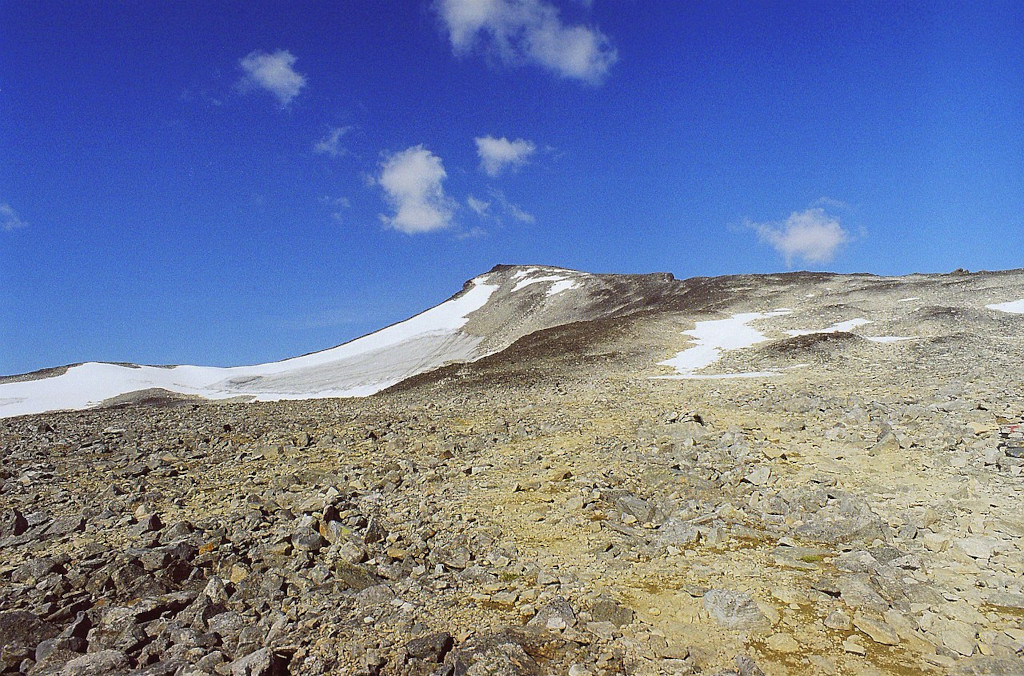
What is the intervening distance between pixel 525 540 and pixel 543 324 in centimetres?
4828

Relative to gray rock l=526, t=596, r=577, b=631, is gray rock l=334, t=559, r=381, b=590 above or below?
above

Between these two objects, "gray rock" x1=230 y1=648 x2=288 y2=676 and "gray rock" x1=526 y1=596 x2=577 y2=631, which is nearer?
"gray rock" x1=230 y1=648 x2=288 y2=676

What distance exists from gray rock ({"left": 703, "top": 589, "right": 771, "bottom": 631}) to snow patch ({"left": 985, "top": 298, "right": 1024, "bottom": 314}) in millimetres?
32638

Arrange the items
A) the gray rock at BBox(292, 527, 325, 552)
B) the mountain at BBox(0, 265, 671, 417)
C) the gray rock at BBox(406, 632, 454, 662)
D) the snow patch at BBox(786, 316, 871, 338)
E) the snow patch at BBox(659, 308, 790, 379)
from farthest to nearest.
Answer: the mountain at BBox(0, 265, 671, 417) < the snow patch at BBox(786, 316, 871, 338) < the snow patch at BBox(659, 308, 790, 379) < the gray rock at BBox(292, 527, 325, 552) < the gray rock at BBox(406, 632, 454, 662)

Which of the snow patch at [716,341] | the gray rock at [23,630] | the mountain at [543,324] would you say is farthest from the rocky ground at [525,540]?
the mountain at [543,324]

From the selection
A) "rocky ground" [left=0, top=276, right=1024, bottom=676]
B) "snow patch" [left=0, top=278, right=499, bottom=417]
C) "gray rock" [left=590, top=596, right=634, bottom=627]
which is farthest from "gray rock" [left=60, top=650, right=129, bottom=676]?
"snow patch" [left=0, top=278, right=499, bottom=417]

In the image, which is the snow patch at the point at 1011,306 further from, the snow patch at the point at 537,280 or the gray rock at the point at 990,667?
the snow patch at the point at 537,280

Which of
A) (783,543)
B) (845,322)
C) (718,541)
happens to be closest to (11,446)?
(718,541)

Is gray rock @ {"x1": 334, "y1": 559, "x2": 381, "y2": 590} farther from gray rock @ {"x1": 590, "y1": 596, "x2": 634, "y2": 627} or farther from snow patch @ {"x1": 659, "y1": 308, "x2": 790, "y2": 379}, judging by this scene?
snow patch @ {"x1": 659, "y1": 308, "x2": 790, "y2": 379}

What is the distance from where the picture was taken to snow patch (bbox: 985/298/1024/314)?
2930 cm

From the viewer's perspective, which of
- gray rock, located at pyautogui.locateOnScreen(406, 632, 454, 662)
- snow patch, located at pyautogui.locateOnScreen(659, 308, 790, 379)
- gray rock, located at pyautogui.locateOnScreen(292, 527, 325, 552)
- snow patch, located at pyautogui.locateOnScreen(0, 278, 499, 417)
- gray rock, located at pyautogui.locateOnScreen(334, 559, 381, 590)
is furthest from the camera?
snow patch, located at pyautogui.locateOnScreen(0, 278, 499, 417)

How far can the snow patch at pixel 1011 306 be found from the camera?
96.1 ft

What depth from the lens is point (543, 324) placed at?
56.0 m

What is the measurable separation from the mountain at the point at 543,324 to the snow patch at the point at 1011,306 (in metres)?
0.05
